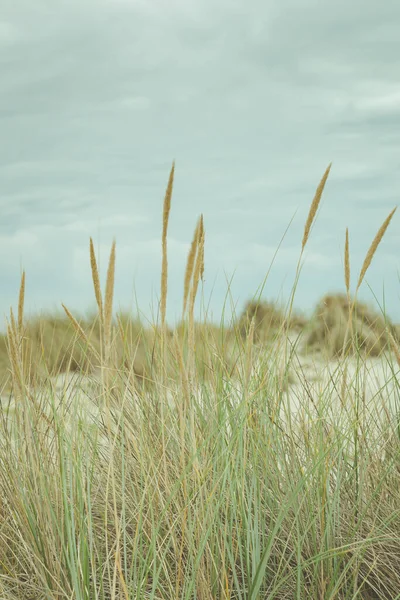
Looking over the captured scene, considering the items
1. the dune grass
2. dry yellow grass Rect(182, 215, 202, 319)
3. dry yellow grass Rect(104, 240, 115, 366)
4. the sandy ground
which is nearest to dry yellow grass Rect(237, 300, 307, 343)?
the dune grass

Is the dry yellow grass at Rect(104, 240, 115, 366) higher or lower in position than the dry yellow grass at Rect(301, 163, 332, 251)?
lower

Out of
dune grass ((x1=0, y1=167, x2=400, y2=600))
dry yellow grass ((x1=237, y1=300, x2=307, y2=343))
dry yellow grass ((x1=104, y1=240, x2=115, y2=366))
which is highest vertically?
dry yellow grass ((x1=104, y1=240, x2=115, y2=366))

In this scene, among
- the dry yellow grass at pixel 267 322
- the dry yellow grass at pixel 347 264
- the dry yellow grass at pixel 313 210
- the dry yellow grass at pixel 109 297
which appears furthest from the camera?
the dry yellow grass at pixel 347 264

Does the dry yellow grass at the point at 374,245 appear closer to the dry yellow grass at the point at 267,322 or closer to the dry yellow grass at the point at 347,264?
the dry yellow grass at the point at 347,264

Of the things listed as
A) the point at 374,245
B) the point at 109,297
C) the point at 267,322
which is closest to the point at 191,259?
the point at 109,297

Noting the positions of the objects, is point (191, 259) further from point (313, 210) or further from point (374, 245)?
point (374, 245)

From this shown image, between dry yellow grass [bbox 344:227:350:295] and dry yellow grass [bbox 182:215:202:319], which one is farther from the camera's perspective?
dry yellow grass [bbox 344:227:350:295]

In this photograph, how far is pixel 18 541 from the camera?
1742mm

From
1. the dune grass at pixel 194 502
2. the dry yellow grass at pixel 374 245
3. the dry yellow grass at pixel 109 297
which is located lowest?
the dune grass at pixel 194 502

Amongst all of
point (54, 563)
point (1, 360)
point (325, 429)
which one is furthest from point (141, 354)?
point (54, 563)

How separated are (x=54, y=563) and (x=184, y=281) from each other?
751 mm

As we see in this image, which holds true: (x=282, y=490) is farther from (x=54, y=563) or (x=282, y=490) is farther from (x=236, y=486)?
(x=54, y=563)

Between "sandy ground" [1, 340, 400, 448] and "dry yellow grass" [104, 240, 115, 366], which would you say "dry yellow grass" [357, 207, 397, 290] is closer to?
"sandy ground" [1, 340, 400, 448]

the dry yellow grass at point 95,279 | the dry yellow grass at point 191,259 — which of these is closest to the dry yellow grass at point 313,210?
the dry yellow grass at point 191,259
